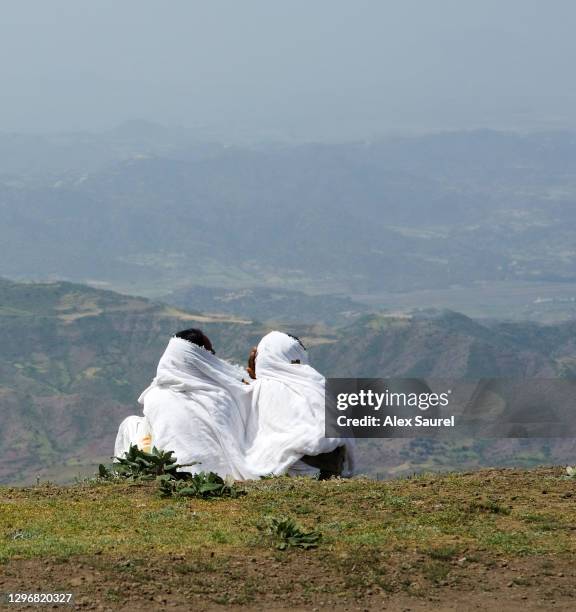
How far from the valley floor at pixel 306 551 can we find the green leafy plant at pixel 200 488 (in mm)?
219

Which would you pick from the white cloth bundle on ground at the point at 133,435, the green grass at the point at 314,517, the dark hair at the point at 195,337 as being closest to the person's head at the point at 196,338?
the dark hair at the point at 195,337

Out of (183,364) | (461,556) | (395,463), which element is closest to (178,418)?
(183,364)

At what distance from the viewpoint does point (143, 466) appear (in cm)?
1730

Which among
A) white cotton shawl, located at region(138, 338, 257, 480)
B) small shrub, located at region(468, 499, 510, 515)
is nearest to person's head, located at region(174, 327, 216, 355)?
white cotton shawl, located at region(138, 338, 257, 480)

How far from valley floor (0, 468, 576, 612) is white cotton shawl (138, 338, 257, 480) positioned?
2510 millimetres

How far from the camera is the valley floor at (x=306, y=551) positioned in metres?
11.1

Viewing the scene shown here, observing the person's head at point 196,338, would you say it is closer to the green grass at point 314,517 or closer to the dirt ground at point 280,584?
the green grass at point 314,517

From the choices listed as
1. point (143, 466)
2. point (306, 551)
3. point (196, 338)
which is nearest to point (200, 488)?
point (143, 466)

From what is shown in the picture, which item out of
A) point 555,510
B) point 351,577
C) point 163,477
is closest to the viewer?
point 351,577

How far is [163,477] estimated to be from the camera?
15.9m

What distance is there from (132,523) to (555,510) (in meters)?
4.36

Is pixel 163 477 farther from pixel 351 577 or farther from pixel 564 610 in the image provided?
pixel 564 610

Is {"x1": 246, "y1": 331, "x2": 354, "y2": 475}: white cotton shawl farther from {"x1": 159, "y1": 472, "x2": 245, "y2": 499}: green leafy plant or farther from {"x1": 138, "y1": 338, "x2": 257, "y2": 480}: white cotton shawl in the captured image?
{"x1": 159, "y1": 472, "x2": 245, "y2": 499}: green leafy plant

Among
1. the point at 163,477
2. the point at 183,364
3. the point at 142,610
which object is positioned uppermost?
the point at 183,364
